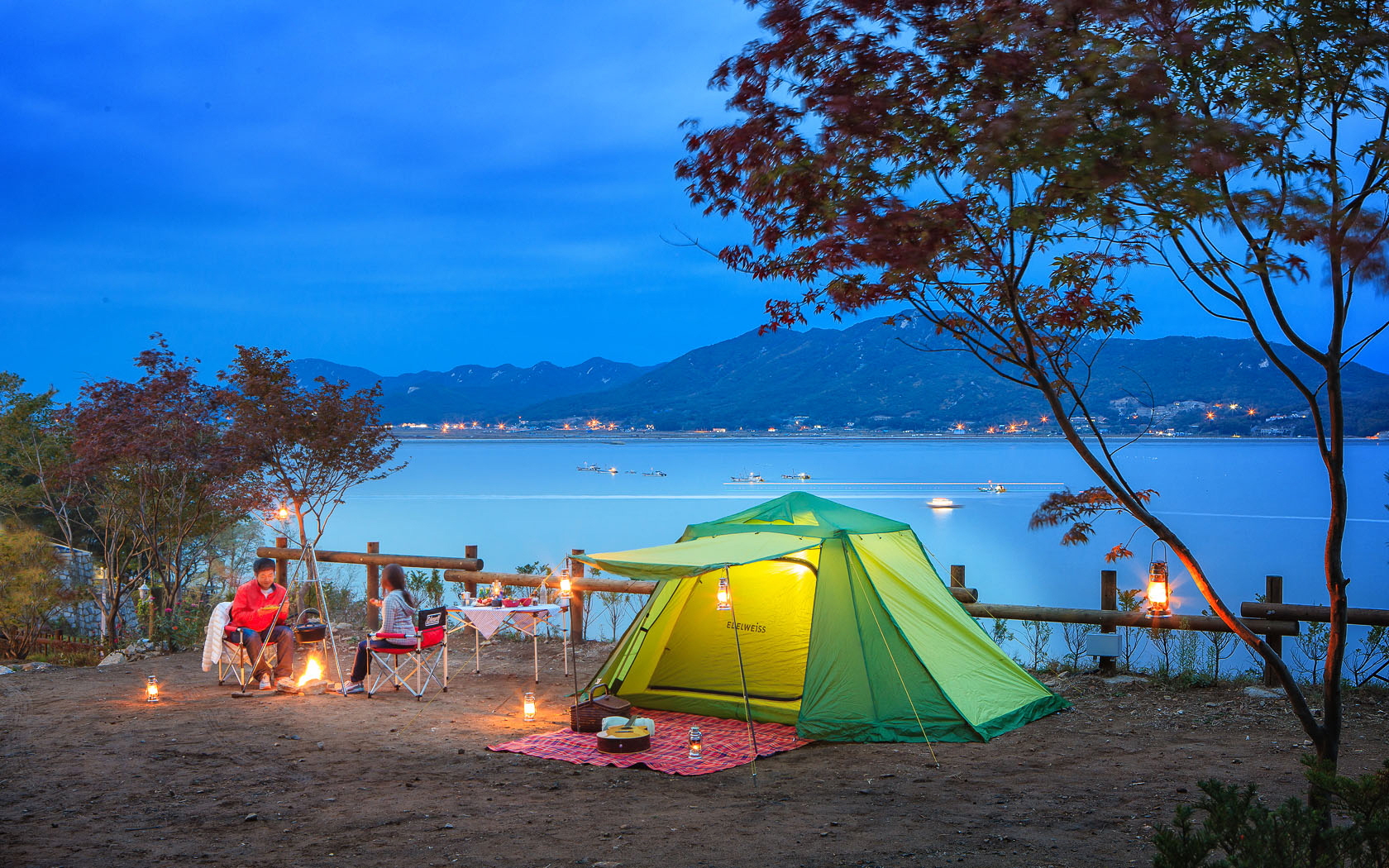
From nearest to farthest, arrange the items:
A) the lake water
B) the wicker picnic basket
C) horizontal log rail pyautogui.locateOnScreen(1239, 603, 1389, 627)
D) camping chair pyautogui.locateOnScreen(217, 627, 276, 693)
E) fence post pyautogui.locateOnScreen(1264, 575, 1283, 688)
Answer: the wicker picnic basket
horizontal log rail pyautogui.locateOnScreen(1239, 603, 1389, 627)
fence post pyautogui.locateOnScreen(1264, 575, 1283, 688)
camping chair pyautogui.locateOnScreen(217, 627, 276, 693)
the lake water

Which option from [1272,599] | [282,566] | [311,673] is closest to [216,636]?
[311,673]

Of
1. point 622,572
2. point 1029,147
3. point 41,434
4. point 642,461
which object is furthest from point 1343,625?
point 642,461

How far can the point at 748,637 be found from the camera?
299 inches

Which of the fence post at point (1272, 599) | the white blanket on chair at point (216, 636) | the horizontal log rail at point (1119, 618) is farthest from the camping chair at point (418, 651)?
the fence post at point (1272, 599)

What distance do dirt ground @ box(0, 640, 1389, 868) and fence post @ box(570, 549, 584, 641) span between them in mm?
2081

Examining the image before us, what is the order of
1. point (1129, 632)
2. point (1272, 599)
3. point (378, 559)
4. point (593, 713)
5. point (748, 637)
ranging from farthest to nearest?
point (378, 559), point (1129, 632), point (1272, 599), point (748, 637), point (593, 713)

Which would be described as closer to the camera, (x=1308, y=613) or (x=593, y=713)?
(x=593, y=713)

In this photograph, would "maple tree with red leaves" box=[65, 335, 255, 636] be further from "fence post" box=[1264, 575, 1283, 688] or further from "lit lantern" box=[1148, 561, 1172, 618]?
"fence post" box=[1264, 575, 1283, 688]

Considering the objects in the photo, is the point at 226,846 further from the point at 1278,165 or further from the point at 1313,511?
the point at 1313,511

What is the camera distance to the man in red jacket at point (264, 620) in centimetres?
845

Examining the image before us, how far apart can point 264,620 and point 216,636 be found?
397mm

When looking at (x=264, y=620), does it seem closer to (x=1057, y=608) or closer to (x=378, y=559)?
(x=378, y=559)

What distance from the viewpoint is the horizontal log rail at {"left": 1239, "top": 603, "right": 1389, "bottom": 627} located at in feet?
24.3

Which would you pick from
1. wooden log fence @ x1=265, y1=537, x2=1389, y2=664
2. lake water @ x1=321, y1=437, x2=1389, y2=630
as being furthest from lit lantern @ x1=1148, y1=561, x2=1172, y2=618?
lake water @ x1=321, y1=437, x2=1389, y2=630
